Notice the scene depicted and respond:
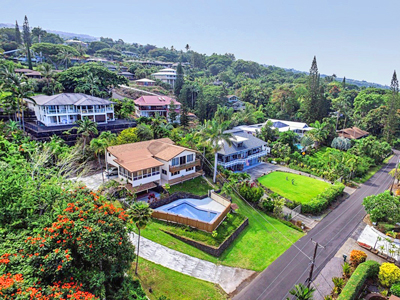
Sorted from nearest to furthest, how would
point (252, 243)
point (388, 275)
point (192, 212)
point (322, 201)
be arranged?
point (388, 275) < point (252, 243) < point (192, 212) < point (322, 201)

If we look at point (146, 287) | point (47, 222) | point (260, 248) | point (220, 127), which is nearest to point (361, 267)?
point (260, 248)

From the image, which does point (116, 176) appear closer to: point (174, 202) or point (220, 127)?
point (174, 202)

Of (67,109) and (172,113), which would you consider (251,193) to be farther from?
(67,109)

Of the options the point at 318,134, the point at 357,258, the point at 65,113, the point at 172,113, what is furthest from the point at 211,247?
the point at 318,134

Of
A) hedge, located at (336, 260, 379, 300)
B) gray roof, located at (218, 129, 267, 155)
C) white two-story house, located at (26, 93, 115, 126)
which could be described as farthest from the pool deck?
white two-story house, located at (26, 93, 115, 126)

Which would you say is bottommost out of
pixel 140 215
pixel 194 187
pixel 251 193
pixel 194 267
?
pixel 194 267

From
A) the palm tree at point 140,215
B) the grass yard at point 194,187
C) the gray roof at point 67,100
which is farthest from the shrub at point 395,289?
the gray roof at point 67,100

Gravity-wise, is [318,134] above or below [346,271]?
above

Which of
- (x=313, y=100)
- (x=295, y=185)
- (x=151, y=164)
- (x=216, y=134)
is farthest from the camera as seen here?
(x=313, y=100)
